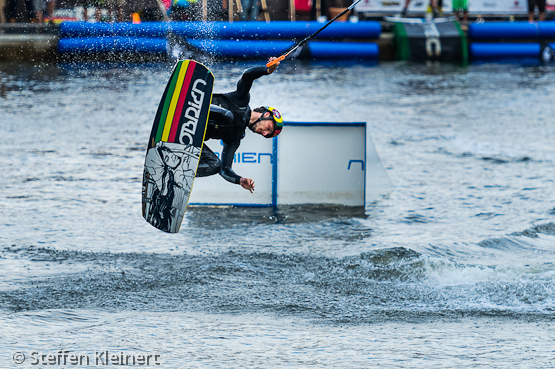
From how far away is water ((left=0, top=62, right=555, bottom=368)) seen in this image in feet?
17.0

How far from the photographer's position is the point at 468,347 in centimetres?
516

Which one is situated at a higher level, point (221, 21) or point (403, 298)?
point (221, 21)

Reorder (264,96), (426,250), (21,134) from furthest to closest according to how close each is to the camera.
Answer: (264,96) < (21,134) < (426,250)

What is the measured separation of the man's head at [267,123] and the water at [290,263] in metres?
1.29

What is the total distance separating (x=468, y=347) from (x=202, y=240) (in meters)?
3.37

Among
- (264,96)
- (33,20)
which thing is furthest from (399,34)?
(33,20)

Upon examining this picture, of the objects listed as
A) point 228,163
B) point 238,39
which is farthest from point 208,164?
point 238,39

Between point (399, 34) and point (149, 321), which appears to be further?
point (399, 34)

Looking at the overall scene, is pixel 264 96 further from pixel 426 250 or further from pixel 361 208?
pixel 426 250

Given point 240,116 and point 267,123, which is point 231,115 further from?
point 267,123

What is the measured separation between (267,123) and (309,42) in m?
18.9

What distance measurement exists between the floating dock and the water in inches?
306

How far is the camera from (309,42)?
2456 cm

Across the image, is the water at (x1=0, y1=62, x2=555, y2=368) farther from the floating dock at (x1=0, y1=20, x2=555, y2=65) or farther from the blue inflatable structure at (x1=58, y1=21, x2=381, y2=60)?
the floating dock at (x1=0, y1=20, x2=555, y2=65)
